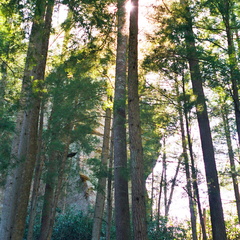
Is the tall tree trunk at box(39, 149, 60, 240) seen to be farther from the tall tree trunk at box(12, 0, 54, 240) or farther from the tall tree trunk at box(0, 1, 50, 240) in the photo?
the tall tree trunk at box(12, 0, 54, 240)

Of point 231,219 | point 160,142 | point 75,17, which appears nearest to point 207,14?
point 75,17

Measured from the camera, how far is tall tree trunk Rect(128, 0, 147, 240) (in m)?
5.39

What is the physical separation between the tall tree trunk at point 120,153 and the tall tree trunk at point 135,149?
767 mm

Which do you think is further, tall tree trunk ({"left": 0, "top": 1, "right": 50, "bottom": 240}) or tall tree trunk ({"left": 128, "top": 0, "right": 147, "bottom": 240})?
tall tree trunk ({"left": 0, "top": 1, "right": 50, "bottom": 240})

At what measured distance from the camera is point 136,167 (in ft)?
19.0

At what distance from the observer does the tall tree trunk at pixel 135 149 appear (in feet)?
17.7

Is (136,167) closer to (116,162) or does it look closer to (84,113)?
(116,162)

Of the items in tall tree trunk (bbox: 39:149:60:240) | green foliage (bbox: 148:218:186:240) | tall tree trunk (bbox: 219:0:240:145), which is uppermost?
tall tree trunk (bbox: 219:0:240:145)

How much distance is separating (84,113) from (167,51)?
4.33 meters

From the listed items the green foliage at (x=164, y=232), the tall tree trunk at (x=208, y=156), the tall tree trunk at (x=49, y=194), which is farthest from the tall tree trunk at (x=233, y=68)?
the tall tree trunk at (x=49, y=194)

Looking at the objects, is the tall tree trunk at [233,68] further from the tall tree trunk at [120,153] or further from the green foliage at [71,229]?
the green foliage at [71,229]

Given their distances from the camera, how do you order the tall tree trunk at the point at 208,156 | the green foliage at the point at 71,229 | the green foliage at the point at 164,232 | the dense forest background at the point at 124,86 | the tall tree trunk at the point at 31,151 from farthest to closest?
1. the green foliage at the point at 71,229
2. the green foliage at the point at 164,232
3. the tall tree trunk at the point at 208,156
4. the dense forest background at the point at 124,86
5. the tall tree trunk at the point at 31,151

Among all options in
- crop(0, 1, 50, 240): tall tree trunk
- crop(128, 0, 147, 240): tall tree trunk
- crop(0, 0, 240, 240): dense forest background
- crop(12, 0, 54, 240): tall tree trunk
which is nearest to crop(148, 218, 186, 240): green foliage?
crop(0, 0, 240, 240): dense forest background

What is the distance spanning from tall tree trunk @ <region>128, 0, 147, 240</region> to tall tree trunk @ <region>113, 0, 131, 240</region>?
2.52 ft
